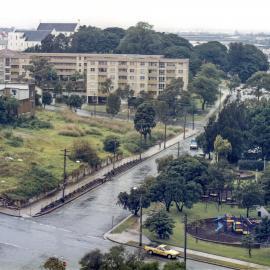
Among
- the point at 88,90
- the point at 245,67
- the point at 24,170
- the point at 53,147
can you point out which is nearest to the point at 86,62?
the point at 88,90

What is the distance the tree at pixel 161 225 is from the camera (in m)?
28.4

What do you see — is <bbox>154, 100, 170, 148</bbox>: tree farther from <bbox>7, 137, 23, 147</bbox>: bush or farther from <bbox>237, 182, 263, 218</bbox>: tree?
<bbox>237, 182, 263, 218</bbox>: tree

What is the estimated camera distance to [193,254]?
26.9 m

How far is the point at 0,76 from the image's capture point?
7088 cm

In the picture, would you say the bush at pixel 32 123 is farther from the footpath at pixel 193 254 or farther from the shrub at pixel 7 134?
the footpath at pixel 193 254

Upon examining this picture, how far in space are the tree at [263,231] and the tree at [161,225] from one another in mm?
3047

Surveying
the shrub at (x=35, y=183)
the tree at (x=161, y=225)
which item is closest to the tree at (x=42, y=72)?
the shrub at (x=35, y=183)

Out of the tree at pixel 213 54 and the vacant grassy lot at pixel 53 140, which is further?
the tree at pixel 213 54

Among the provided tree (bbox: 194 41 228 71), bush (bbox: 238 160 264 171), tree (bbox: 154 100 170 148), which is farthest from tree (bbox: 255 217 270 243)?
tree (bbox: 194 41 228 71)

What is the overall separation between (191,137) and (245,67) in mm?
30664

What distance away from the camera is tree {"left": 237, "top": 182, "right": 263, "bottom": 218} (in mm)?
31625

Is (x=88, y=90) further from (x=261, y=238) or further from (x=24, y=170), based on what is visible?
(x=261, y=238)

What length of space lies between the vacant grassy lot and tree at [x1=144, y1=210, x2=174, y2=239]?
294 inches

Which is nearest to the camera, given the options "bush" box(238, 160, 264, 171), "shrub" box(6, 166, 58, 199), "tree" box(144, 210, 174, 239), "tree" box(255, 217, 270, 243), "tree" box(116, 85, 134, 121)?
"tree" box(255, 217, 270, 243)
